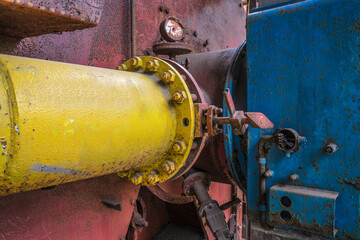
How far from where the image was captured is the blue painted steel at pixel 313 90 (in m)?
1.07

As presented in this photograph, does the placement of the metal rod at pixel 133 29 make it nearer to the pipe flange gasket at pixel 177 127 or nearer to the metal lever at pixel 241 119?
the pipe flange gasket at pixel 177 127

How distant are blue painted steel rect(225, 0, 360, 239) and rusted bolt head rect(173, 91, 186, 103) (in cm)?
36

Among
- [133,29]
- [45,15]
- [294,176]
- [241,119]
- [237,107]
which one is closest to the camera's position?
[45,15]

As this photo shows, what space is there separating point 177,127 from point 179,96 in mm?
128

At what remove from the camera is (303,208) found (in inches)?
44.5

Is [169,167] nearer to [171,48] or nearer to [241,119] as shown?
[241,119]

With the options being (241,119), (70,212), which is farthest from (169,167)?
(70,212)

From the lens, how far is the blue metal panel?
3.52 feet

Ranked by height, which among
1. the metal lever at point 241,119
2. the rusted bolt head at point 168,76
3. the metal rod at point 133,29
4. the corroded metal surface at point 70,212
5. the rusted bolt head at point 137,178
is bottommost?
the corroded metal surface at point 70,212

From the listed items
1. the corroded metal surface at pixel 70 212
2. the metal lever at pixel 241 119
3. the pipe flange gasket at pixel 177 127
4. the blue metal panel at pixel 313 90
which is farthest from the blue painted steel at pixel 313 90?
the corroded metal surface at pixel 70 212

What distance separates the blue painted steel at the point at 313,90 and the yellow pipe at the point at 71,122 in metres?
0.42

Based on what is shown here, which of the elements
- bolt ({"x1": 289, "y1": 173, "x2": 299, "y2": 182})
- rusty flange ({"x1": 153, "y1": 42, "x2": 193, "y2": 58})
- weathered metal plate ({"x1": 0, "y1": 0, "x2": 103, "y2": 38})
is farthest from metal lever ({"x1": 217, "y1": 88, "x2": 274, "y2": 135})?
rusty flange ({"x1": 153, "y1": 42, "x2": 193, "y2": 58})

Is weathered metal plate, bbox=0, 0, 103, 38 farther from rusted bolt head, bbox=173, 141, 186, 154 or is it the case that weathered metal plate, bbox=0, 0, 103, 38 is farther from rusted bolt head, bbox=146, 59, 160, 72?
rusted bolt head, bbox=173, 141, 186, 154

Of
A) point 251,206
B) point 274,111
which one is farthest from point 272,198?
point 274,111
